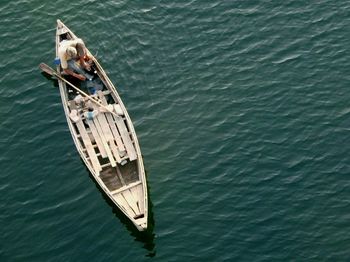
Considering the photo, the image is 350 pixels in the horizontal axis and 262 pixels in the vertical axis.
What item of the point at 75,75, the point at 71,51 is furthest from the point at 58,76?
the point at 71,51

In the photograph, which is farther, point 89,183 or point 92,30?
point 92,30

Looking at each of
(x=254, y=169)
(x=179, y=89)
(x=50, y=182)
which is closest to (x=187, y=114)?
(x=179, y=89)

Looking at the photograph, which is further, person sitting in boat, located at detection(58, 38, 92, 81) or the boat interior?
person sitting in boat, located at detection(58, 38, 92, 81)

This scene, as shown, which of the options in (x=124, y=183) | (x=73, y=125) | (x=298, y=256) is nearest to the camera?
(x=298, y=256)

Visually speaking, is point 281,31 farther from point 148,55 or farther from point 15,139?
point 15,139

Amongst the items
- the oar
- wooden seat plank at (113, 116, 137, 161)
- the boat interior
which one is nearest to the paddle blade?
the oar

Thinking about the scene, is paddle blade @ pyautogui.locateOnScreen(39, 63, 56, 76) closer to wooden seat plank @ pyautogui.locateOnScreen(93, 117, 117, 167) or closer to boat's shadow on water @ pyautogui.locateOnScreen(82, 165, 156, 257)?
wooden seat plank @ pyautogui.locateOnScreen(93, 117, 117, 167)

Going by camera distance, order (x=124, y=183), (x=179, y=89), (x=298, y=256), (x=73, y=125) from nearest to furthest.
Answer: (x=298, y=256) < (x=124, y=183) < (x=73, y=125) < (x=179, y=89)
